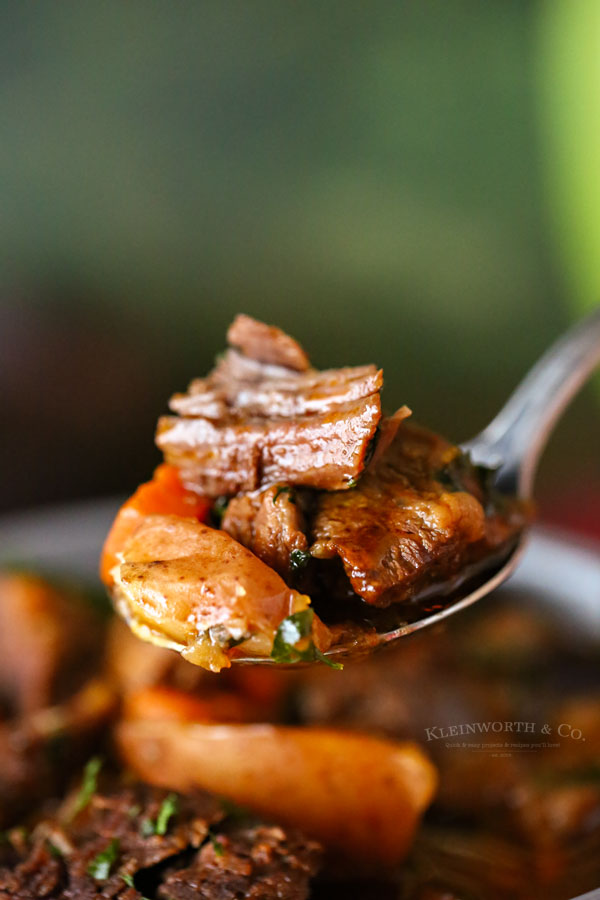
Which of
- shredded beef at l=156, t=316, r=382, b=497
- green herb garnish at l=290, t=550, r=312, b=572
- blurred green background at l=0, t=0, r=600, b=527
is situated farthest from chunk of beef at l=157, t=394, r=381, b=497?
blurred green background at l=0, t=0, r=600, b=527

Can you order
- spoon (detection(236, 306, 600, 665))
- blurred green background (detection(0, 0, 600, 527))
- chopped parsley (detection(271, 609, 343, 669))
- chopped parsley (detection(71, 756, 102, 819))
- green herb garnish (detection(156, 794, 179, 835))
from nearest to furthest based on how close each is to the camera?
chopped parsley (detection(271, 609, 343, 669))
green herb garnish (detection(156, 794, 179, 835))
chopped parsley (detection(71, 756, 102, 819))
spoon (detection(236, 306, 600, 665))
blurred green background (detection(0, 0, 600, 527))

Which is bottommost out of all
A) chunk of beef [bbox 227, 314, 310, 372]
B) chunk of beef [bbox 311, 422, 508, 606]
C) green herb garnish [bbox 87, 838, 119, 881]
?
green herb garnish [bbox 87, 838, 119, 881]

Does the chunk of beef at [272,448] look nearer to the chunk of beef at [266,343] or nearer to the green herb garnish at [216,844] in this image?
the chunk of beef at [266,343]

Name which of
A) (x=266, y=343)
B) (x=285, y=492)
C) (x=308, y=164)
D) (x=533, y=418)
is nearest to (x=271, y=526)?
(x=285, y=492)

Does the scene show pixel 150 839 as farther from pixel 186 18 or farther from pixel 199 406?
pixel 186 18

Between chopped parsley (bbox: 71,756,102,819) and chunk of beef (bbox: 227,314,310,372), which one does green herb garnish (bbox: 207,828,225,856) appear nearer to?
chopped parsley (bbox: 71,756,102,819)

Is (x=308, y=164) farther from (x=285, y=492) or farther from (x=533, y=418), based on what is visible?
(x=285, y=492)
